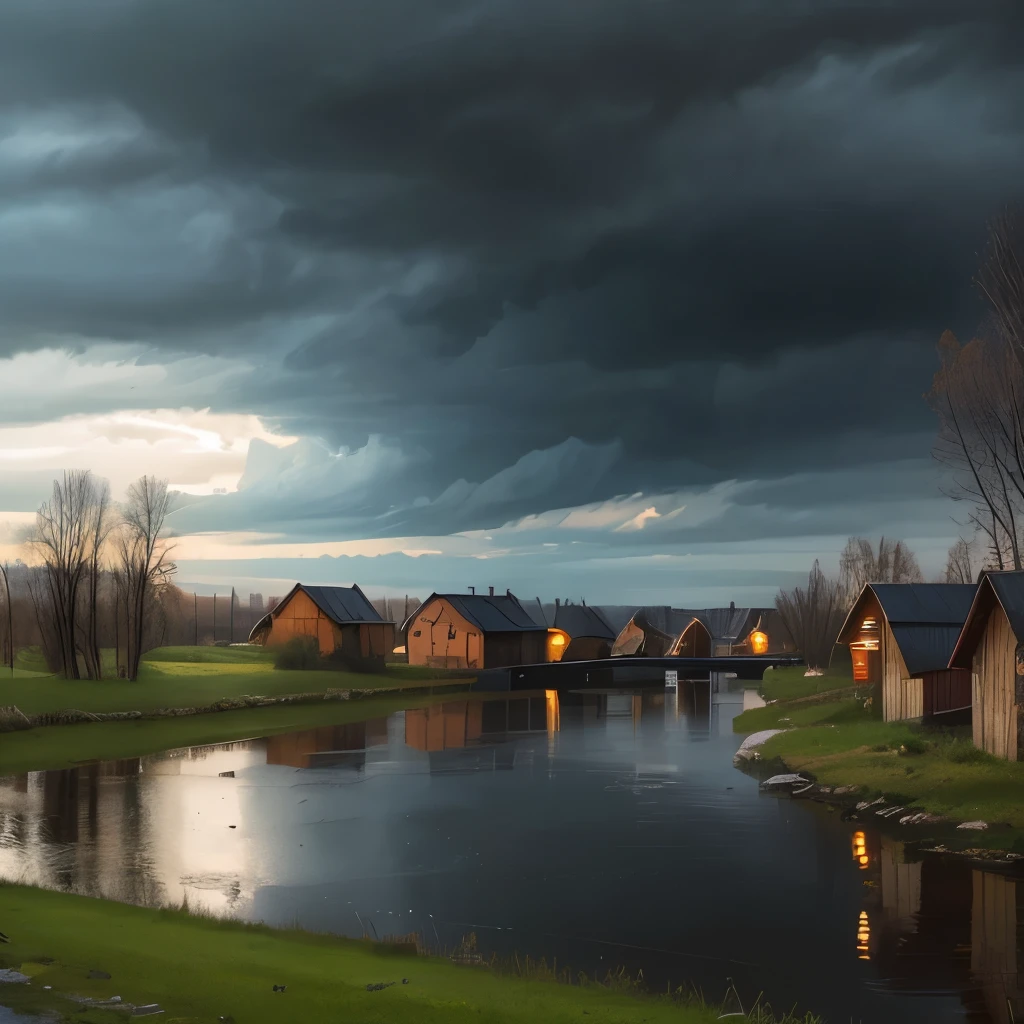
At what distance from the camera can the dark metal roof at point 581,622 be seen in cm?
12475

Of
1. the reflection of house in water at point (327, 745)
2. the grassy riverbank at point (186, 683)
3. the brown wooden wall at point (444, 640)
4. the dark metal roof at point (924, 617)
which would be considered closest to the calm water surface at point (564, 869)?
the reflection of house in water at point (327, 745)

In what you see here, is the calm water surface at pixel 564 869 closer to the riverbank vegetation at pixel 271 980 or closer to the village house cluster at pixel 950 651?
the riverbank vegetation at pixel 271 980

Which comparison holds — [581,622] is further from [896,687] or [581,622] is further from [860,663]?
[896,687]

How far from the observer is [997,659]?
33.3 m

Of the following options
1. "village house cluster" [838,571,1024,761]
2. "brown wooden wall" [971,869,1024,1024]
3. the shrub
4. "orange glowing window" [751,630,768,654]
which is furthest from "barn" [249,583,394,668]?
"brown wooden wall" [971,869,1024,1024]

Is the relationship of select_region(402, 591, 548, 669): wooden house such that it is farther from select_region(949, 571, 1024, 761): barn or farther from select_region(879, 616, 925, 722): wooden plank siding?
select_region(949, 571, 1024, 761): barn

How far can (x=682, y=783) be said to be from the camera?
39.8 metres

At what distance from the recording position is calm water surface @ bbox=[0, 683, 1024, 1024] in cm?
1873

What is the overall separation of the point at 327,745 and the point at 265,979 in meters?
37.1

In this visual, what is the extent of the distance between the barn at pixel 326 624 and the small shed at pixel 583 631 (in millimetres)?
29204

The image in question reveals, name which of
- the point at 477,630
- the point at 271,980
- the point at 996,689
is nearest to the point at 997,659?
the point at 996,689

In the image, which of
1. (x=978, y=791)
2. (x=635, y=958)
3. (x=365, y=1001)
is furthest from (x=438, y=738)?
(x=365, y=1001)

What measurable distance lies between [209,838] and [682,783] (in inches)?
696

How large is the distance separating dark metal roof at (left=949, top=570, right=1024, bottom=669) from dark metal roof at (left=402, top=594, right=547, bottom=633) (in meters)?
68.4
